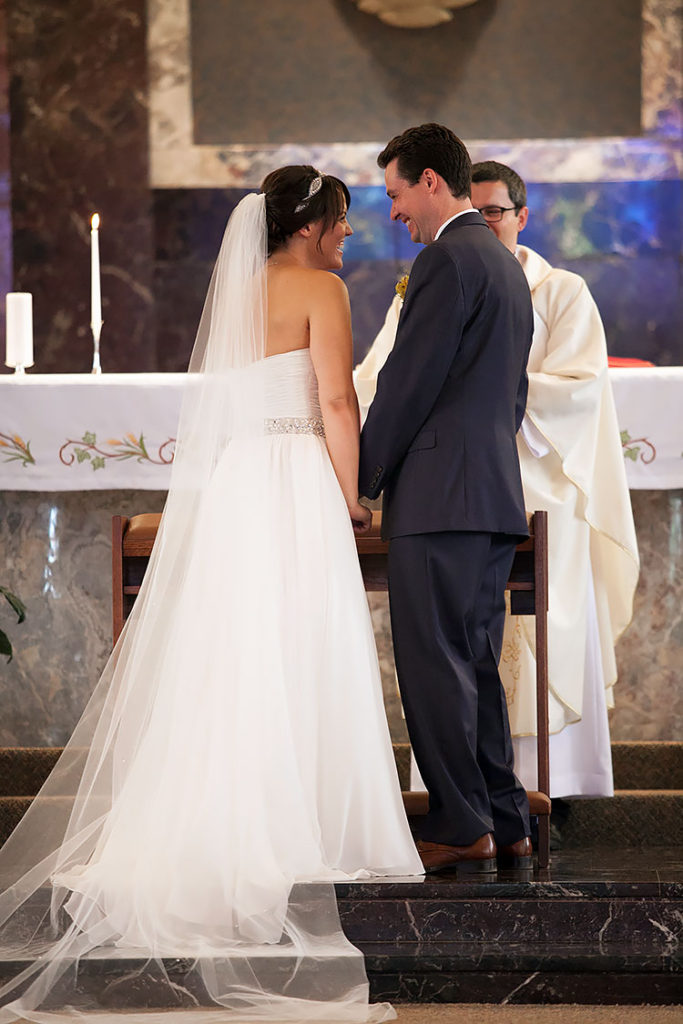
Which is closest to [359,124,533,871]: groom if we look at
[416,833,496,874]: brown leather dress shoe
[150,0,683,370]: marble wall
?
[416,833,496,874]: brown leather dress shoe

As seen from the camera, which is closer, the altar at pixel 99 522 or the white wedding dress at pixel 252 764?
the white wedding dress at pixel 252 764

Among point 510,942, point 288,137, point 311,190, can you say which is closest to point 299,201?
point 311,190

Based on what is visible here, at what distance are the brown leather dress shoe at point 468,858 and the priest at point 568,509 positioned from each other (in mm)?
749

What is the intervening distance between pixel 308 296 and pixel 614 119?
378cm

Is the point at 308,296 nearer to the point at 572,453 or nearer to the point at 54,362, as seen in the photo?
the point at 572,453

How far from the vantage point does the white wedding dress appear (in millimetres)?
2975

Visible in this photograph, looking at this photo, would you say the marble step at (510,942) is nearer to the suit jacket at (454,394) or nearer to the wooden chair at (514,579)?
the wooden chair at (514,579)

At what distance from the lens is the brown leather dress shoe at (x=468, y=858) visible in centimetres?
333

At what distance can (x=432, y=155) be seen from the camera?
Answer: 3379 millimetres

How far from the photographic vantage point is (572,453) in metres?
4.05

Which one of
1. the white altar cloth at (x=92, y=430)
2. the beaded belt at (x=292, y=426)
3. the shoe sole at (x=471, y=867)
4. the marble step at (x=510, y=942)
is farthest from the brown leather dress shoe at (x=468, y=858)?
the white altar cloth at (x=92, y=430)

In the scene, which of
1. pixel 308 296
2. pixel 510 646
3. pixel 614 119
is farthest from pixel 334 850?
pixel 614 119

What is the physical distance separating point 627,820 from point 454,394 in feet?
5.45

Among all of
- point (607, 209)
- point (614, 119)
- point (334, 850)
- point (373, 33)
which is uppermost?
point (373, 33)
